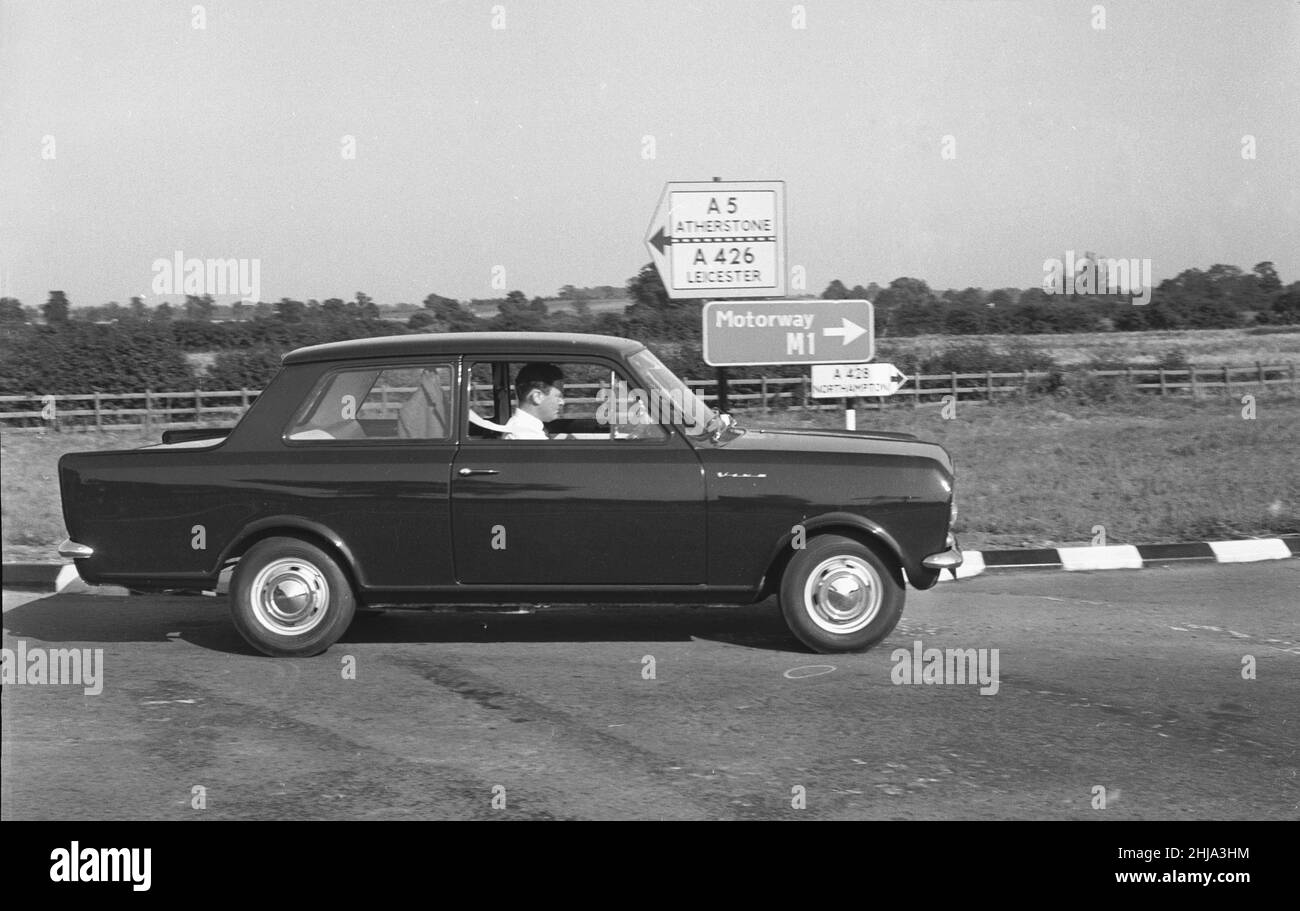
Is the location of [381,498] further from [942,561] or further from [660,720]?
[942,561]

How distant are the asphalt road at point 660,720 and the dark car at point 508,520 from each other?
0.35 metres

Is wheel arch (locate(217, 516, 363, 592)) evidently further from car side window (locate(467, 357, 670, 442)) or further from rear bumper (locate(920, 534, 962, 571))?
rear bumper (locate(920, 534, 962, 571))

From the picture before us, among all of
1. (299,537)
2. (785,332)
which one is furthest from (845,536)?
(785,332)

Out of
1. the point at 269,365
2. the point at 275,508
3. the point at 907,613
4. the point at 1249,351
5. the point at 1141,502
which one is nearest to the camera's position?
the point at 275,508

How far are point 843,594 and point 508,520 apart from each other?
179cm

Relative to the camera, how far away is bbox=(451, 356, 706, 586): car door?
24.2 ft

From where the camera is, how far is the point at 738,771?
17.9 feet

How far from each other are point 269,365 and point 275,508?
130 ft

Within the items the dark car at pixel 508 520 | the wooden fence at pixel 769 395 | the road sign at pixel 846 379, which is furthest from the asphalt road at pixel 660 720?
the wooden fence at pixel 769 395

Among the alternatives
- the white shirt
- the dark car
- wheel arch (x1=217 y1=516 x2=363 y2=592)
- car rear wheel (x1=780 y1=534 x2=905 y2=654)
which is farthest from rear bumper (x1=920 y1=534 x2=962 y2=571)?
wheel arch (x1=217 y1=516 x2=363 y2=592)

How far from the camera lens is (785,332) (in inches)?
452
